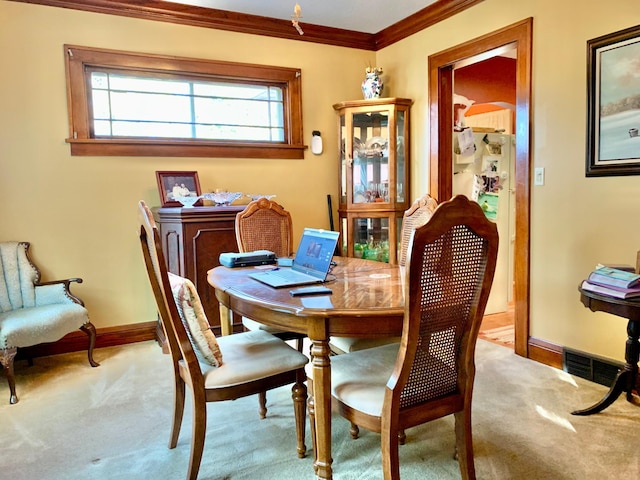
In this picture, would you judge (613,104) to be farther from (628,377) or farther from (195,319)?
(195,319)

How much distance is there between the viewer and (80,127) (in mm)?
3324

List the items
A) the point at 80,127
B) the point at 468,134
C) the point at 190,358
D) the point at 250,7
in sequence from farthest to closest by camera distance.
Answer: the point at 468,134
the point at 250,7
the point at 80,127
the point at 190,358

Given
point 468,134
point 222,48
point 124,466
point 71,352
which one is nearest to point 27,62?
point 222,48

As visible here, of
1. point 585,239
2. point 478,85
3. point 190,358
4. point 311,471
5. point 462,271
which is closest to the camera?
point 462,271

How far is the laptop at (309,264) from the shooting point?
1937mm

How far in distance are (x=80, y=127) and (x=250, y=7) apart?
5.21ft

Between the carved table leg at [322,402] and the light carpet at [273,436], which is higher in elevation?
the carved table leg at [322,402]

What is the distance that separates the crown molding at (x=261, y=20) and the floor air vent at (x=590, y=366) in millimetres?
2517

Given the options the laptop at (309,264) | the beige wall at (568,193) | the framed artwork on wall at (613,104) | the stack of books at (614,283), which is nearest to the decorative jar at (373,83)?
the beige wall at (568,193)

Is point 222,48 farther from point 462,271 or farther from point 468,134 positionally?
point 462,271

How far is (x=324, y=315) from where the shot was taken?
1.51 meters

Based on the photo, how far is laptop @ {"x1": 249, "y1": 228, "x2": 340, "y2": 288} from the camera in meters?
1.94

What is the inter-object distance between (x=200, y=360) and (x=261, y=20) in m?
3.04

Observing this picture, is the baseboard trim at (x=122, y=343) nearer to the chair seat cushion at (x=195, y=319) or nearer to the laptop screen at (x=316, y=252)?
the laptop screen at (x=316, y=252)
